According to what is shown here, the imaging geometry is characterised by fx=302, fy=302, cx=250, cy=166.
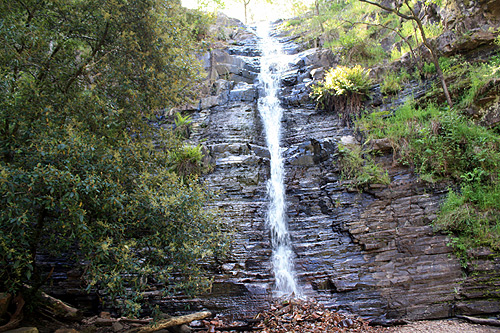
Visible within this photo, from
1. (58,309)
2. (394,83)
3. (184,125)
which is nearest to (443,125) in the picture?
(394,83)

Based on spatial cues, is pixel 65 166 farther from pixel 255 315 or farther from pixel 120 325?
pixel 255 315

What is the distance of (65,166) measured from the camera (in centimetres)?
416

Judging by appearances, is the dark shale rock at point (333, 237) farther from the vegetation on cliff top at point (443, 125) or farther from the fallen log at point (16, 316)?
the fallen log at point (16, 316)

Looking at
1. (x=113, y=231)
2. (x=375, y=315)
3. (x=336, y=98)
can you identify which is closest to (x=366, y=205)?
(x=375, y=315)

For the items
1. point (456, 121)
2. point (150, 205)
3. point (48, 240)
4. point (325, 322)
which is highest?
point (456, 121)

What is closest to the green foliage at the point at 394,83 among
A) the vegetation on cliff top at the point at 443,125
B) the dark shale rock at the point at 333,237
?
the vegetation on cliff top at the point at 443,125

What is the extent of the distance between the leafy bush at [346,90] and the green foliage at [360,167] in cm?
188

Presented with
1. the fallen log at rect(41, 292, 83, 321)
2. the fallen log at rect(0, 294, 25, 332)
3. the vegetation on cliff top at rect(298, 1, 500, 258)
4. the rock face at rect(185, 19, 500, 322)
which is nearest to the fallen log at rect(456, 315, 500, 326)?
the rock face at rect(185, 19, 500, 322)

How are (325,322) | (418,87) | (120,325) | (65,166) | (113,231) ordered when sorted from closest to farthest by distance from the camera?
1. (65,166)
2. (113,231)
3. (120,325)
4. (325,322)
5. (418,87)

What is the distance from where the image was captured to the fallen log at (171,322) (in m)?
5.09

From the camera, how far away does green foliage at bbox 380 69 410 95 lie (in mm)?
10977

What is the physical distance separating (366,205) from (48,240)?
747 cm

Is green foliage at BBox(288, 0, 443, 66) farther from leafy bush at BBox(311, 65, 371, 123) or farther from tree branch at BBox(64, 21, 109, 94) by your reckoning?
tree branch at BBox(64, 21, 109, 94)

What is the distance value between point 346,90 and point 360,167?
367 centimetres
